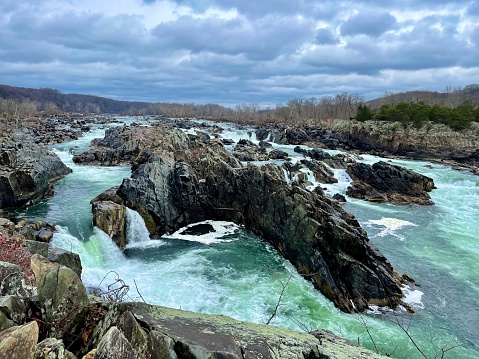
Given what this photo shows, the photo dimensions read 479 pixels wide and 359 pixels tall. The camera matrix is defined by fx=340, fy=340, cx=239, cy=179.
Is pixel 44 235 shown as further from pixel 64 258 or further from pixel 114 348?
pixel 114 348

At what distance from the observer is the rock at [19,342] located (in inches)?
127

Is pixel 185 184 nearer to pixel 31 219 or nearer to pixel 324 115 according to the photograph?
pixel 31 219

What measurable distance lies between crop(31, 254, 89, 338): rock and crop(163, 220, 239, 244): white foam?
57.2 feet

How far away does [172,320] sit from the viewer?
17.0 feet

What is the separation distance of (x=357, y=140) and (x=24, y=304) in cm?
6873

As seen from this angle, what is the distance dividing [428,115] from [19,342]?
79.3 m

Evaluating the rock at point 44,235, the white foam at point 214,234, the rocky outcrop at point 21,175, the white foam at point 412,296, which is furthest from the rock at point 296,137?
the rock at point 44,235

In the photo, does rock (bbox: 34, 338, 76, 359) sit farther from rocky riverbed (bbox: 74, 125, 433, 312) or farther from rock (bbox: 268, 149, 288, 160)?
rock (bbox: 268, 149, 288, 160)

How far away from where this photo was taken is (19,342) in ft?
10.9

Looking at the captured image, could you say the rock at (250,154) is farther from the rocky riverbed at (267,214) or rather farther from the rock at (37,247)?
the rock at (37,247)

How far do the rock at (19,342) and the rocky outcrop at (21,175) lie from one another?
902 inches

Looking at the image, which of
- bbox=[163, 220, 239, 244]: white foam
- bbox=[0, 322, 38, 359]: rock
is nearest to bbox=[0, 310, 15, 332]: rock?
bbox=[0, 322, 38, 359]: rock

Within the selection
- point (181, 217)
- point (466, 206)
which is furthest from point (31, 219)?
point (466, 206)

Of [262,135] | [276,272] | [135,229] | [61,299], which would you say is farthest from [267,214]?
[262,135]
